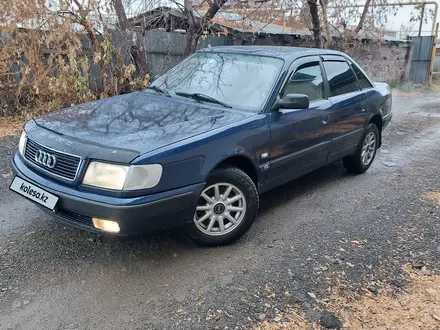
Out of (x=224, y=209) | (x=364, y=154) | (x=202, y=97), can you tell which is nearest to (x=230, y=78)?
(x=202, y=97)

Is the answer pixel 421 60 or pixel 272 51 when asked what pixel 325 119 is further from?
pixel 421 60

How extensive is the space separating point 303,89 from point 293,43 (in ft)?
33.8

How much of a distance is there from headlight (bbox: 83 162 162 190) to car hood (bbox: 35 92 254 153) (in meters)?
0.15

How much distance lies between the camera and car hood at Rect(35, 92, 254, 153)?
10.0 ft

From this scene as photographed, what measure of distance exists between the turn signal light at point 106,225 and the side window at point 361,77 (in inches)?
156

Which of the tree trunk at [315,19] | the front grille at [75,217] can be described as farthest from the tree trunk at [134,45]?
the front grille at [75,217]

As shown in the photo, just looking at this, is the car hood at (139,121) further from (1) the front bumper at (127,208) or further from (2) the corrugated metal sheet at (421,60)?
(2) the corrugated metal sheet at (421,60)

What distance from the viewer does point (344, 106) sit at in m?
4.89

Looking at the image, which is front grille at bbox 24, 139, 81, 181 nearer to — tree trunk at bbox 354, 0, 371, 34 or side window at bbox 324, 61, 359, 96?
side window at bbox 324, 61, 359, 96

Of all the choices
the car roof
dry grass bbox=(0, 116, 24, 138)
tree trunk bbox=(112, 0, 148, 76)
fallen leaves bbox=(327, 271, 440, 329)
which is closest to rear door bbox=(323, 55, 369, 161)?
the car roof

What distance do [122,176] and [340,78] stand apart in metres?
3.32

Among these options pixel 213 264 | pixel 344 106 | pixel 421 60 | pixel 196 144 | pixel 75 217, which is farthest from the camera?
pixel 421 60

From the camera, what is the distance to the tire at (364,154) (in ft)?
18.0

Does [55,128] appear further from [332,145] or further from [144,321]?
[332,145]
